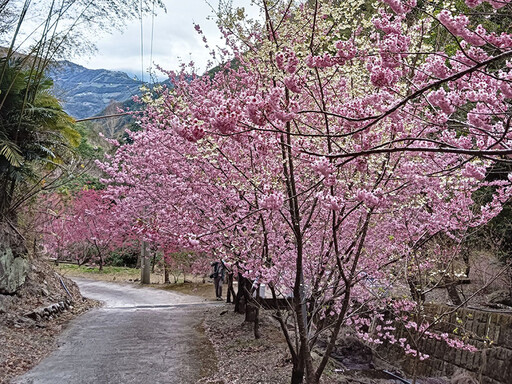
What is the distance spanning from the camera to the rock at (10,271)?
8039 mm

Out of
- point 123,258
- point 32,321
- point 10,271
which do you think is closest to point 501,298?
point 32,321

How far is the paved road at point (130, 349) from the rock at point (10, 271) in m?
1.40

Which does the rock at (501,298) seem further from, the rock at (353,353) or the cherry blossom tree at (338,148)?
the rock at (353,353)

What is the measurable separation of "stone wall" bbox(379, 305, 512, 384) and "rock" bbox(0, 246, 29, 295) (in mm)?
7828

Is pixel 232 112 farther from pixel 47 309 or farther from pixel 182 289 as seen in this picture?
pixel 182 289

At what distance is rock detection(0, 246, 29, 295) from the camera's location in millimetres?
8039

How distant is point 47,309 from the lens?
8797mm

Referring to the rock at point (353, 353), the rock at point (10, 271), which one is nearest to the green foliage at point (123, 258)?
the rock at point (10, 271)

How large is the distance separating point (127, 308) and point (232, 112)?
10544 millimetres

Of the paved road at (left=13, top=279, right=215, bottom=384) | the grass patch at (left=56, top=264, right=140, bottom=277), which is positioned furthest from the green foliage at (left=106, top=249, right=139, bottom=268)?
the paved road at (left=13, top=279, right=215, bottom=384)

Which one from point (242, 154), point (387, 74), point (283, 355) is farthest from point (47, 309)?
point (387, 74)

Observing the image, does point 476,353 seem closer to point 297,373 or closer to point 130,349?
point 297,373

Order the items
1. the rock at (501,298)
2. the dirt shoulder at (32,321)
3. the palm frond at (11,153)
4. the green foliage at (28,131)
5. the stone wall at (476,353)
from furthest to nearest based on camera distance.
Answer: the rock at (501,298) → the green foliage at (28,131) → the palm frond at (11,153) → the stone wall at (476,353) → the dirt shoulder at (32,321)

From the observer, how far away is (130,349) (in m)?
7.27
